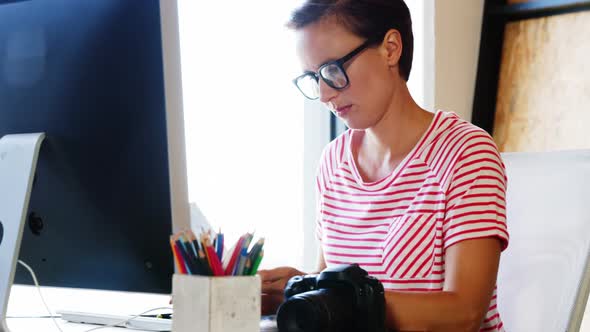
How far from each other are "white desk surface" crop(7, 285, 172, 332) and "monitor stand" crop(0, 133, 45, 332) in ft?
0.53

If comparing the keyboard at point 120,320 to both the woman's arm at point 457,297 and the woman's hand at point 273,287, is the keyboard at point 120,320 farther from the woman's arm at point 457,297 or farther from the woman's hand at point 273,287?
the woman's arm at point 457,297

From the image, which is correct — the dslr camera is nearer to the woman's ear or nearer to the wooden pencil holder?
the wooden pencil holder

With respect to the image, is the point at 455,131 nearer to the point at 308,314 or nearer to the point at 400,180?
the point at 400,180

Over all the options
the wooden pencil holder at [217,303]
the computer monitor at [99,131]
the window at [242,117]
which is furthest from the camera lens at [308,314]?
the window at [242,117]

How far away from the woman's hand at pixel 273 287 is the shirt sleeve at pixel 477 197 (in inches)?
10.0

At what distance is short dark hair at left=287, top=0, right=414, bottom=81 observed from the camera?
126cm

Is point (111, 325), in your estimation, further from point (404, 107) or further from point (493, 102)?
point (493, 102)

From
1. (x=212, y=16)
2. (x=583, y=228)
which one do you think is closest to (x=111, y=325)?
(x=583, y=228)

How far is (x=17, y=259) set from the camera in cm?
108

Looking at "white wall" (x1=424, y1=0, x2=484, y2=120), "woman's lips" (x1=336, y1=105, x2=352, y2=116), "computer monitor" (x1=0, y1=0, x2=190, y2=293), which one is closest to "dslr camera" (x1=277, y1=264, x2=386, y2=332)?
"computer monitor" (x1=0, y1=0, x2=190, y2=293)

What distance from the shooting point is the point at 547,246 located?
1.27 metres

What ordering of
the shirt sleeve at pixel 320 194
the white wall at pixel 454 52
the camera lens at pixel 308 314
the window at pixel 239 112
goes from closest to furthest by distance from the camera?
the camera lens at pixel 308 314 → the shirt sleeve at pixel 320 194 → the window at pixel 239 112 → the white wall at pixel 454 52

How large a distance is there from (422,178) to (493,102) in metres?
1.52

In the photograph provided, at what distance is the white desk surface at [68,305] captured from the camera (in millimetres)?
1241
